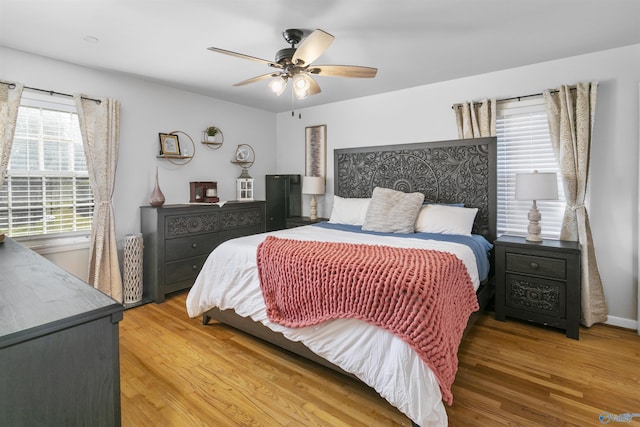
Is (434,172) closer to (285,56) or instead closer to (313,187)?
(313,187)

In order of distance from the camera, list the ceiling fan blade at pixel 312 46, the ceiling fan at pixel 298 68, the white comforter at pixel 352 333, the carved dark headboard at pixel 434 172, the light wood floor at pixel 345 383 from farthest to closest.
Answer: the carved dark headboard at pixel 434 172, the ceiling fan at pixel 298 68, the ceiling fan blade at pixel 312 46, the light wood floor at pixel 345 383, the white comforter at pixel 352 333

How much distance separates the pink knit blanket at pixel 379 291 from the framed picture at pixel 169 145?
6.92 ft

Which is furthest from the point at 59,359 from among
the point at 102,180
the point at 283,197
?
the point at 283,197

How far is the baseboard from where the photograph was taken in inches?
109

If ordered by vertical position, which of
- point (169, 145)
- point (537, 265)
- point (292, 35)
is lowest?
point (537, 265)

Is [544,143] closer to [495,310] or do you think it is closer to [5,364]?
[495,310]

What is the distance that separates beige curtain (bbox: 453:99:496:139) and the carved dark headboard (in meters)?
0.08

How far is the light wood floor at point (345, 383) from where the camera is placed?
5.67 feet

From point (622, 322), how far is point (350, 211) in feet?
8.94

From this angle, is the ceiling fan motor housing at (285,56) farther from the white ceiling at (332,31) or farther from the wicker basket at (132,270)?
the wicker basket at (132,270)

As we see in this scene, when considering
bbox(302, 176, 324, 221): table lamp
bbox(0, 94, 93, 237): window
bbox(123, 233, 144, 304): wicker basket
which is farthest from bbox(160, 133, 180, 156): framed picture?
bbox(302, 176, 324, 221): table lamp

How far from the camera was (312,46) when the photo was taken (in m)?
2.02

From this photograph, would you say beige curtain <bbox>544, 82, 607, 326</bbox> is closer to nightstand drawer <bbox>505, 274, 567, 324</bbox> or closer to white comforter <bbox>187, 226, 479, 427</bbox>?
nightstand drawer <bbox>505, 274, 567, 324</bbox>

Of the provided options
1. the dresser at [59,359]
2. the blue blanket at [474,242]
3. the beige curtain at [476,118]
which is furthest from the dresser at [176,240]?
the beige curtain at [476,118]
